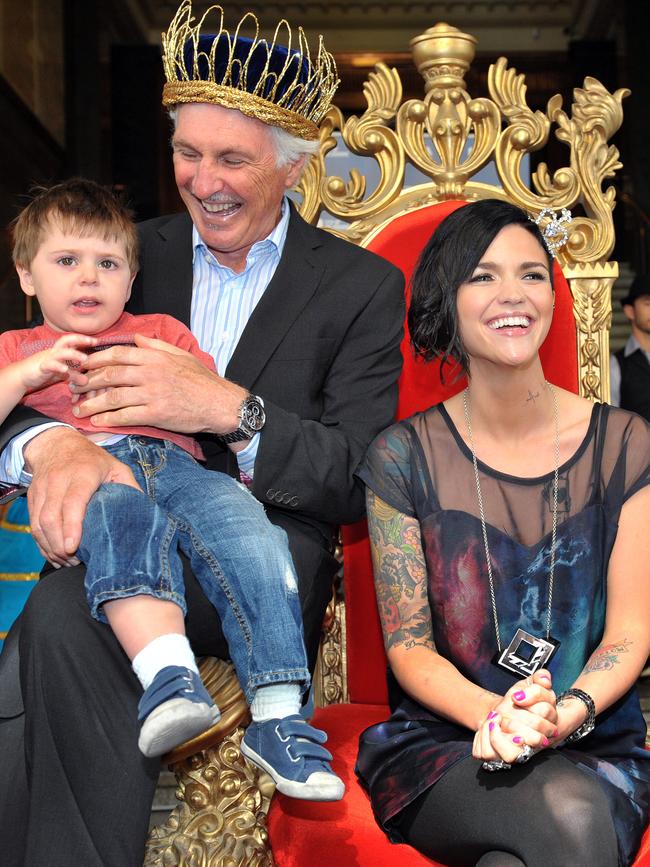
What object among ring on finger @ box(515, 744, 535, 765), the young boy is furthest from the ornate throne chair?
ring on finger @ box(515, 744, 535, 765)

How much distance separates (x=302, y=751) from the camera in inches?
77.3

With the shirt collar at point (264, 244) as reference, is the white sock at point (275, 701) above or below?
below

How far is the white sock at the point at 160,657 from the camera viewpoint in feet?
6.30

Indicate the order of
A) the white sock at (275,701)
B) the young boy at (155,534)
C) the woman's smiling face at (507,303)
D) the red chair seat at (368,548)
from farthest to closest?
the red chair seat at (368,548)
the woman's smiling face at (507,303)
the white sock at (275,701)
the young boy at (155,534)

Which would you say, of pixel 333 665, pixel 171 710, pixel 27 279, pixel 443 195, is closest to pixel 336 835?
pixel 171 710

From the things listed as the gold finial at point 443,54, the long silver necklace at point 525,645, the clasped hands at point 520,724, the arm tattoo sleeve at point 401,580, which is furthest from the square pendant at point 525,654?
the gold finial at point 443,54

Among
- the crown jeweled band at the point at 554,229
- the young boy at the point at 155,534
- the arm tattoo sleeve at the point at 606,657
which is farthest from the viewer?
the crown jeweled band at the point at 554,229

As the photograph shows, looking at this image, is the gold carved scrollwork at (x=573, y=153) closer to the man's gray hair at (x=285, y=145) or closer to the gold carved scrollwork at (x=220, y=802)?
the man's gray hair at (x=285, y=145)

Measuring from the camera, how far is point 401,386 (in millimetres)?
2967

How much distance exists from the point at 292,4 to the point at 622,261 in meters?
4.87

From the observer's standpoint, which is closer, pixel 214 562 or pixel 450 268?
pixel 214 562

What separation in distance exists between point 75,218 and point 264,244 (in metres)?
0.54

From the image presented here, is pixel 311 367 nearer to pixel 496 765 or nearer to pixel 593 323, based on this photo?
pixel 593 323

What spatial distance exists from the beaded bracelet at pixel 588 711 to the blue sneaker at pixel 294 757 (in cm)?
45
